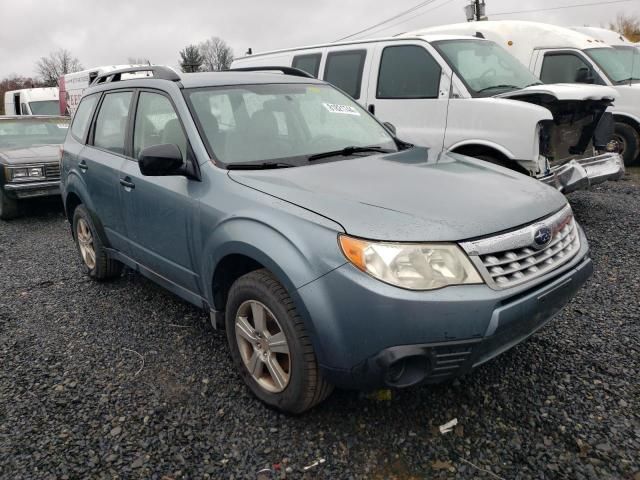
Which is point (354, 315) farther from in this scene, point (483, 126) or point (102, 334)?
point (483, 126)

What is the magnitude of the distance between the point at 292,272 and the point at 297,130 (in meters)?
1.36

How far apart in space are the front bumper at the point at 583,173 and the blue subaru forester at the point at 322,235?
2397 millimetres

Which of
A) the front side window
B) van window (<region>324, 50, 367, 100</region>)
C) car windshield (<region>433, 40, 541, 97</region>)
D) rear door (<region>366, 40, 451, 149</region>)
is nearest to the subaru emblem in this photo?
the front side window

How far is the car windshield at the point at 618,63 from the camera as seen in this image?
27.2 feet

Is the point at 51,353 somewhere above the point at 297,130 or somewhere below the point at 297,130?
below

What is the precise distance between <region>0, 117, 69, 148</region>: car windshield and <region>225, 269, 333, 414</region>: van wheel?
6929mm

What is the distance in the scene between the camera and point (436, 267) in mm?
2104

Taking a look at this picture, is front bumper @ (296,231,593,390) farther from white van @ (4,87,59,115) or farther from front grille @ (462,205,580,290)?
white van @ (4,87,59,115)

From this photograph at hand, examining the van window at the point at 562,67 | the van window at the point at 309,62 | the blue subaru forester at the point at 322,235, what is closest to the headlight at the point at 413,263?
the blue subaru forester at the point at 322,235

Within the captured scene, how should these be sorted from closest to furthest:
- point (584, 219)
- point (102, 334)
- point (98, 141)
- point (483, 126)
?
point (102, 334)
point (98, 141)
point (483, 126)
point (584, 219)

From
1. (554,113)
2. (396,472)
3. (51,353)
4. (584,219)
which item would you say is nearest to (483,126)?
(554,113)

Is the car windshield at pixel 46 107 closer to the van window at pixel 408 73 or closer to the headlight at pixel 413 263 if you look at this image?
the van window at pixel 408 73

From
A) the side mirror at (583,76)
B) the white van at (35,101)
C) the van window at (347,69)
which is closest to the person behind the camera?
the van window at (347,69)

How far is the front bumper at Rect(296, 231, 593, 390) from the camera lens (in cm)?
204
